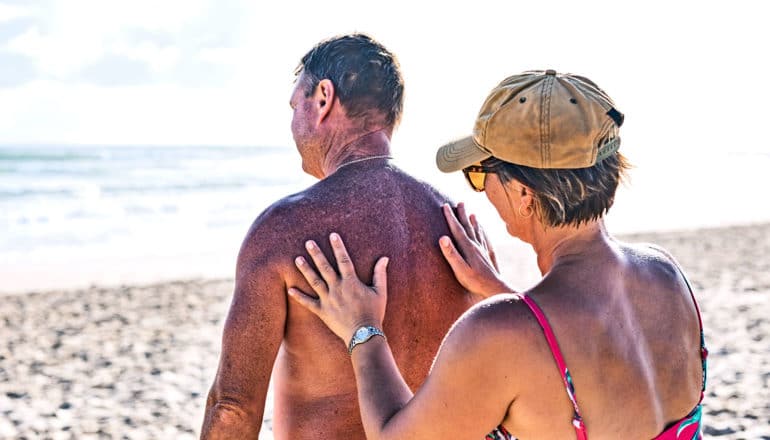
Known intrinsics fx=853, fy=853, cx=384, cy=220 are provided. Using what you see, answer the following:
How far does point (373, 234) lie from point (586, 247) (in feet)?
2.13

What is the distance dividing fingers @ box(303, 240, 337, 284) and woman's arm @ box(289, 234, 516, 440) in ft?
0.38

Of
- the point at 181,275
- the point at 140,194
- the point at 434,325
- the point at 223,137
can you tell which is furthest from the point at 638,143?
the point at 434,325

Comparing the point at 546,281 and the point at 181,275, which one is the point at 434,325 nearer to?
the point at 546,281

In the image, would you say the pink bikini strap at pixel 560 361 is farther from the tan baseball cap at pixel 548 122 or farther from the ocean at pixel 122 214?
the ocean at pixel 122 214

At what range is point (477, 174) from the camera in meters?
2.03

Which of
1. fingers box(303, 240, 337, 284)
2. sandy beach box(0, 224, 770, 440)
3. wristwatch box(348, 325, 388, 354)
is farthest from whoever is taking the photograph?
sandy beach box(0, 224, 770, 440)

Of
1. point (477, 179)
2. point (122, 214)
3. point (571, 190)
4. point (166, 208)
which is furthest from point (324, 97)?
point (166, 208)

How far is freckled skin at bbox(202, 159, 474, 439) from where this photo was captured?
2.18 m

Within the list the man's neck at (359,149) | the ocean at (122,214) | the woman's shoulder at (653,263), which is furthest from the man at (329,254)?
the ocean at (122,214)

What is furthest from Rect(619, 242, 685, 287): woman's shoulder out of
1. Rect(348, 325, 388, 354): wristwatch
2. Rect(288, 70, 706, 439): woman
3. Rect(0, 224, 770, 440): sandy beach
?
Rect(0, 224, 770, 440): sandy beach

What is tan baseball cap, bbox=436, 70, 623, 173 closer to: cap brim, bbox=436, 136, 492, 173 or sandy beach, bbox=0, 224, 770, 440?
cap brim, bbox=436, 136, 492, 173

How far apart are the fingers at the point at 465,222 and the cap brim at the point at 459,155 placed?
1.03ft

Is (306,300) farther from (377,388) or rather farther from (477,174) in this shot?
(477,174)

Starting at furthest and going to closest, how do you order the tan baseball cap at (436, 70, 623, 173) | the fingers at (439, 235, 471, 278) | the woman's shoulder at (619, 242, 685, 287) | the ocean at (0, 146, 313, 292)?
the ocean at (0, 146, 313, 292) → the fingers at (439, 235, 471, 278) → the woman's shoulder at (619, 242, 685, 287) → the tan baseball cap at (436, 70, 623, 173)
